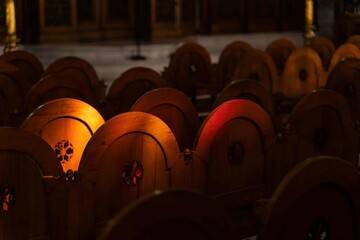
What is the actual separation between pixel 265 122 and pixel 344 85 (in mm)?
1304

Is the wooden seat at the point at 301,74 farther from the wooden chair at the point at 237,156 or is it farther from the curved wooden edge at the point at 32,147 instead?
the curved wooden edge at the point at 32,147

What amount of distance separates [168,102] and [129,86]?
3.35 feet

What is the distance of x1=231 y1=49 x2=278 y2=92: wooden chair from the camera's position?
534cm

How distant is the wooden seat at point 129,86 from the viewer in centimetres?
429

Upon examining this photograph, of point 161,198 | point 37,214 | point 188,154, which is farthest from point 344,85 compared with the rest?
point 161,198

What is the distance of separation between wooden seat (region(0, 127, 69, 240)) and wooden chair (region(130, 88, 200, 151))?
87 cm

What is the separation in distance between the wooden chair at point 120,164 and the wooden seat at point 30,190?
0.10 m

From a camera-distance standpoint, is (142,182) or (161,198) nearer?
(161,198)

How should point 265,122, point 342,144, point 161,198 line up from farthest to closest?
point 342,144 → point 265,122 → point 161,198

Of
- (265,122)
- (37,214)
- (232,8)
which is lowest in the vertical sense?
(37,214)

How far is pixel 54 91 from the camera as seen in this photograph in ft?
13.1

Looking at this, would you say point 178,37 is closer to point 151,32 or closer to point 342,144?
point 151,32

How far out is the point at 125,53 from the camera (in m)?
9.11

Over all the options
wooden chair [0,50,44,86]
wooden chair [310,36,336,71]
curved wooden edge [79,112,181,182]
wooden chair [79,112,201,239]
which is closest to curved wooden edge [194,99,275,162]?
wooden chair [79,112,201,239]
